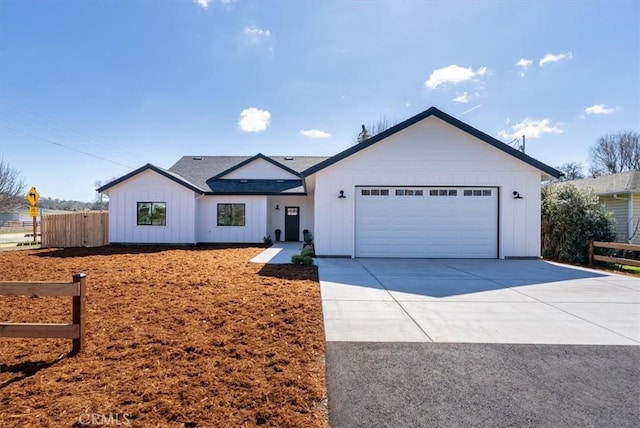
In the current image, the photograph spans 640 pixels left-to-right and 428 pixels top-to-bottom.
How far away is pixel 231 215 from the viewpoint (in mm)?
17469

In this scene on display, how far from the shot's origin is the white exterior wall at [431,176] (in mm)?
11430

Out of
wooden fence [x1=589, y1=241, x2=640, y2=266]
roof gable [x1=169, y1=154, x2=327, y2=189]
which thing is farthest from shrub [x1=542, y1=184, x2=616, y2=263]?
roof gable [x1=169, y1=154, x2=327, y2=189]

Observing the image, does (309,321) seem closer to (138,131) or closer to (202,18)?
(202,18)

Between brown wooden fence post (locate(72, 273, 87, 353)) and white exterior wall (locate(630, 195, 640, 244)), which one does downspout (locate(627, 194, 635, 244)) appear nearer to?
white exterior wall (locate(630, 195, 640, 244))

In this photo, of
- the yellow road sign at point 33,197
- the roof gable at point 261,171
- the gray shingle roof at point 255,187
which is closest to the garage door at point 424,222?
the gray shingle roof at point 255,187

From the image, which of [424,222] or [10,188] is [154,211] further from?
[10,188]

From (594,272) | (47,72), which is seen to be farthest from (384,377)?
(47,72)

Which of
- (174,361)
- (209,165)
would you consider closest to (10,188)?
(209,165)

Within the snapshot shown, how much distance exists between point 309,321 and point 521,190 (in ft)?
34.8

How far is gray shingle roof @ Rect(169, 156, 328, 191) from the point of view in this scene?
63.3ft

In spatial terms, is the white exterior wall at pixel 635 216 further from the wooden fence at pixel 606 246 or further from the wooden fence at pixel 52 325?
the wooden fence at pixel 52 325

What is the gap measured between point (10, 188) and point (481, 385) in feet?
112

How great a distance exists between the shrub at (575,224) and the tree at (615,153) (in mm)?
35681

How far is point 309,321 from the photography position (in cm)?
469
